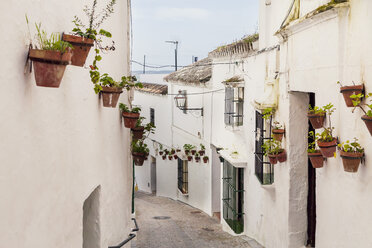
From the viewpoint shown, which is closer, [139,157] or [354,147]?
[354,147]

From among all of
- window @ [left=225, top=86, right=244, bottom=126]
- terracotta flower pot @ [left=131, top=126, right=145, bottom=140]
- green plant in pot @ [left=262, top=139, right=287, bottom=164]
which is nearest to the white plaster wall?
terracotta flower pot @ [left=131, top=126, right=145, bottom=140]

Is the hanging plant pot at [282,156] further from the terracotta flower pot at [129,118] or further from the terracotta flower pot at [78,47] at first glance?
the terracotta flower pot at [78,47]

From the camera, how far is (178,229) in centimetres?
1259

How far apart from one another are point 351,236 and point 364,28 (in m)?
2.17

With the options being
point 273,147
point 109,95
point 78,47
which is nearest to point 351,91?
point 78,47

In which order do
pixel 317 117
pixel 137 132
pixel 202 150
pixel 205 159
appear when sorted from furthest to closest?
1. pixel 202 150
2. pixel 205 159
3. pixel 137 132
4. pixel 317 117

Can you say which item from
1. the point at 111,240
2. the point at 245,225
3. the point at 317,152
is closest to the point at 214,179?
the point at 245,225

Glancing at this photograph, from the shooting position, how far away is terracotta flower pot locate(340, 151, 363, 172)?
14.2 feet

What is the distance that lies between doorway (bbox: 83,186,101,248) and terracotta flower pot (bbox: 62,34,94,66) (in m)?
2.35

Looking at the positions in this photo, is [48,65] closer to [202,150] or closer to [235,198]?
[235,198]

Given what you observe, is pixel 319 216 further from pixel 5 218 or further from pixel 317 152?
pixel 5 218

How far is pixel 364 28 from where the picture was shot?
4324 millimetres

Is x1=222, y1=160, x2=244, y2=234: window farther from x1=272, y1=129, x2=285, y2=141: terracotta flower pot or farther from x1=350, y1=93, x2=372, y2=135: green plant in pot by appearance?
x1=350, y1=93, x2=372, y2=135: green plant in pot

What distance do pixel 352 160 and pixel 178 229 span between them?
348 inches
